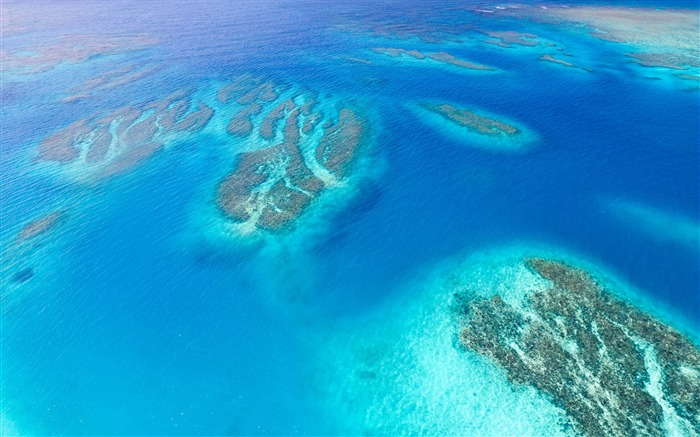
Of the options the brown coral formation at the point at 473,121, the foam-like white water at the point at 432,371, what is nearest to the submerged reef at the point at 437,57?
the brown coral formation at the point at 473,121

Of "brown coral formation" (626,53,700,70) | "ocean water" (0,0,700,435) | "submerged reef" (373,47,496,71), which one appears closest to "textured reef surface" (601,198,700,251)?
"ocean water" (0,0,700,435)

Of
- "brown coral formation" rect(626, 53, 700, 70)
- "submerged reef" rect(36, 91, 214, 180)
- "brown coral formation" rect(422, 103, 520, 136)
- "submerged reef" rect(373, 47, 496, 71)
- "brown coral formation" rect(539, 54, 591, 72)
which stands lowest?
"submerged reef" rect(36, 91, 214, 180)

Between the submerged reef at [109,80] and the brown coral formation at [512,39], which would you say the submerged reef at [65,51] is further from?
the brown coral formation at [512,39]

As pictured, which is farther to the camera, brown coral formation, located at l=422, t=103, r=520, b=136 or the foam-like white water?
brown coral formation, located at l=422, t=103, r=520, b=136

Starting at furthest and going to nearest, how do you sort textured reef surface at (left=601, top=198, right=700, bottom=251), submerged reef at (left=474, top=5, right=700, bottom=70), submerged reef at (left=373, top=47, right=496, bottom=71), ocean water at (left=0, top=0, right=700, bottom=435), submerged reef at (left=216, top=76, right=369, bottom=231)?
submerged reef at (left=474, top=5, right=700, bottom=70)
submerged reef at (left=373, top=47, right=496, bottom=71)
submerged reef at (left=216, top=76, right=369, bottom=231)
textured reef surface at (left=601, top=198, right=700, bottom=251)
ocean water at (left=0, top=0, right=700, bottom=435)

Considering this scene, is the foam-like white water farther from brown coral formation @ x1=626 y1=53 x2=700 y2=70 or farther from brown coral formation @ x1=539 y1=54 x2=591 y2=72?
brown coral formation @ x1=626 y1=53 x2=700 y2=70

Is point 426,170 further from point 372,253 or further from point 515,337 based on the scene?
point 515,337

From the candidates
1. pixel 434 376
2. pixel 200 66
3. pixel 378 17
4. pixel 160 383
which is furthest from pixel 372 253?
pixel 378 17

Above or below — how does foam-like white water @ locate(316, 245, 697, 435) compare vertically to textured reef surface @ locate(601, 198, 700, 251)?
below
